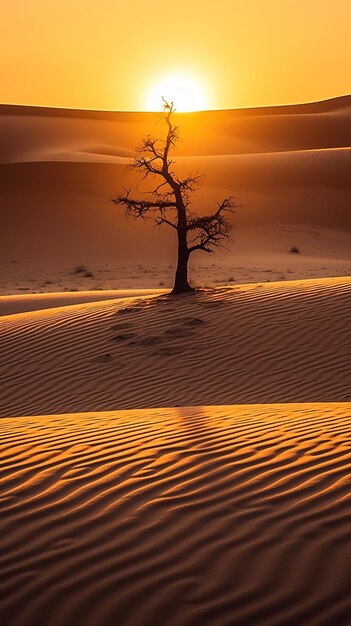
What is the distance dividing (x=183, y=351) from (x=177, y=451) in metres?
7.62

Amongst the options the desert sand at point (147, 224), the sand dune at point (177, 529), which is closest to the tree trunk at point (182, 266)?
the desert sand at point (147, 224)

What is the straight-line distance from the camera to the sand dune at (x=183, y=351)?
36.3 ft

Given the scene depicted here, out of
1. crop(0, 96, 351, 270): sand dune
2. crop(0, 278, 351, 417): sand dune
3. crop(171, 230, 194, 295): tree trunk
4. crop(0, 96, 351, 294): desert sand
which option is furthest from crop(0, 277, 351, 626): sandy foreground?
crop(0, 96, 351, 270): sand dune

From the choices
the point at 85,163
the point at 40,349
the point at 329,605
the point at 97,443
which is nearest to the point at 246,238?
the point at 85,163

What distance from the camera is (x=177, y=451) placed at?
18.2 ft

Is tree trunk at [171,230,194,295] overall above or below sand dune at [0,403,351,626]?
above

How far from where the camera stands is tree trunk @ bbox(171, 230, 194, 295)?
53.0 ft

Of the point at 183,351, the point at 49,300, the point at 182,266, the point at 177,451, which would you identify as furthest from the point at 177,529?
the point at 49,300

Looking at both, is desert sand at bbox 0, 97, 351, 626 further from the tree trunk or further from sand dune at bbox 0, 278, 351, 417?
the tree trunk

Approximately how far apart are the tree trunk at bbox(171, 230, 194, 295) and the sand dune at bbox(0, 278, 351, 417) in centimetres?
48

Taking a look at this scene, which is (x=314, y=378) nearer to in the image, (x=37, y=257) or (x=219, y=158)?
(x=37, y=257)

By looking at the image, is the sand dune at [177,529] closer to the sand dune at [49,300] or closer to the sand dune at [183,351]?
the sand dune at [183,351]

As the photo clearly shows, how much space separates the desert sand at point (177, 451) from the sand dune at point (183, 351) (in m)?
0.05

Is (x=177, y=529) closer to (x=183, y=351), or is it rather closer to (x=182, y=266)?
(x=183, y=351)
